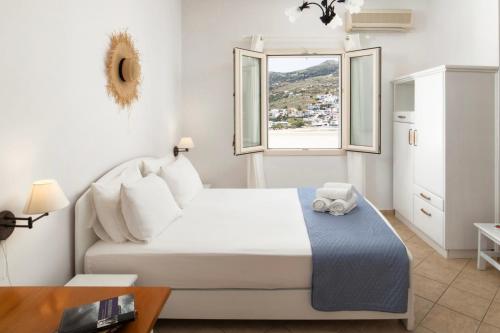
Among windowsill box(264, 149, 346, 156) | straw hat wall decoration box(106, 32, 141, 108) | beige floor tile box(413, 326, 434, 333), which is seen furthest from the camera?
windowsill box(264, 149, 346, 156)

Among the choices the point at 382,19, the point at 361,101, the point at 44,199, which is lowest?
the point at 44,199

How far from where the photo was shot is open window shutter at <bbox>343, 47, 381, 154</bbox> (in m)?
4.46

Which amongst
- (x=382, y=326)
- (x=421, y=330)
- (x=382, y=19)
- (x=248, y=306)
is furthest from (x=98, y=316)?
(x=382, y=19)

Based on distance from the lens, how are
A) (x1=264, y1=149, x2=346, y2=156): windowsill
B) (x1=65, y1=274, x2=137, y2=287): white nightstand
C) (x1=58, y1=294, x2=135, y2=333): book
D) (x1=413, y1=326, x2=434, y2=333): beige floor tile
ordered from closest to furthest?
(x1=58, y1=294, x2=135, y2=333): book → (x1=65, y1=274, x2=137, y2=287): white nightstand → (x1=413, y1=326, x2=434, y2=333): beige floor tile → (x1=264, y1=149, x2=346, y2=156): windowsill

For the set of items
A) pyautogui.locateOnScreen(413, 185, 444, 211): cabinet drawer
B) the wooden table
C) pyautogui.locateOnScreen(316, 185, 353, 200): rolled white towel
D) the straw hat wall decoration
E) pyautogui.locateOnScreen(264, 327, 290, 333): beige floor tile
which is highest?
the straw hat wall decoration

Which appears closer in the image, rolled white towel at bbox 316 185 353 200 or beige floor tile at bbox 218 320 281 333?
beige floor tile at bbox 218 320 281 333

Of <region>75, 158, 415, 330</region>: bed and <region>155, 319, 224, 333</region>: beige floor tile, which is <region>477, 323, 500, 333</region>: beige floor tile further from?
<region>155, 319, 224, 333</region>: beige floor tile

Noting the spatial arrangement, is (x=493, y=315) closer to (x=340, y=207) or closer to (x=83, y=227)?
(x=340, y=207)

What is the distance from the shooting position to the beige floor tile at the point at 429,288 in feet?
8.98

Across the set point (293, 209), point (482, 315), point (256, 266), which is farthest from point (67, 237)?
point (482, 315)

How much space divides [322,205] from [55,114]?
1939 mm

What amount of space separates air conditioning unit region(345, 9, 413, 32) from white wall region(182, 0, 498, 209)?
0.43ft

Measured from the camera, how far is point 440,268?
10.5 feet

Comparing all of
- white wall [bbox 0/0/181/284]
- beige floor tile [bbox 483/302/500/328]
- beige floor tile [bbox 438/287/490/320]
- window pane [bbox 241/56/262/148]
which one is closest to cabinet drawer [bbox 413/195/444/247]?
beige floor tile [bbox 438/287/490/320]
